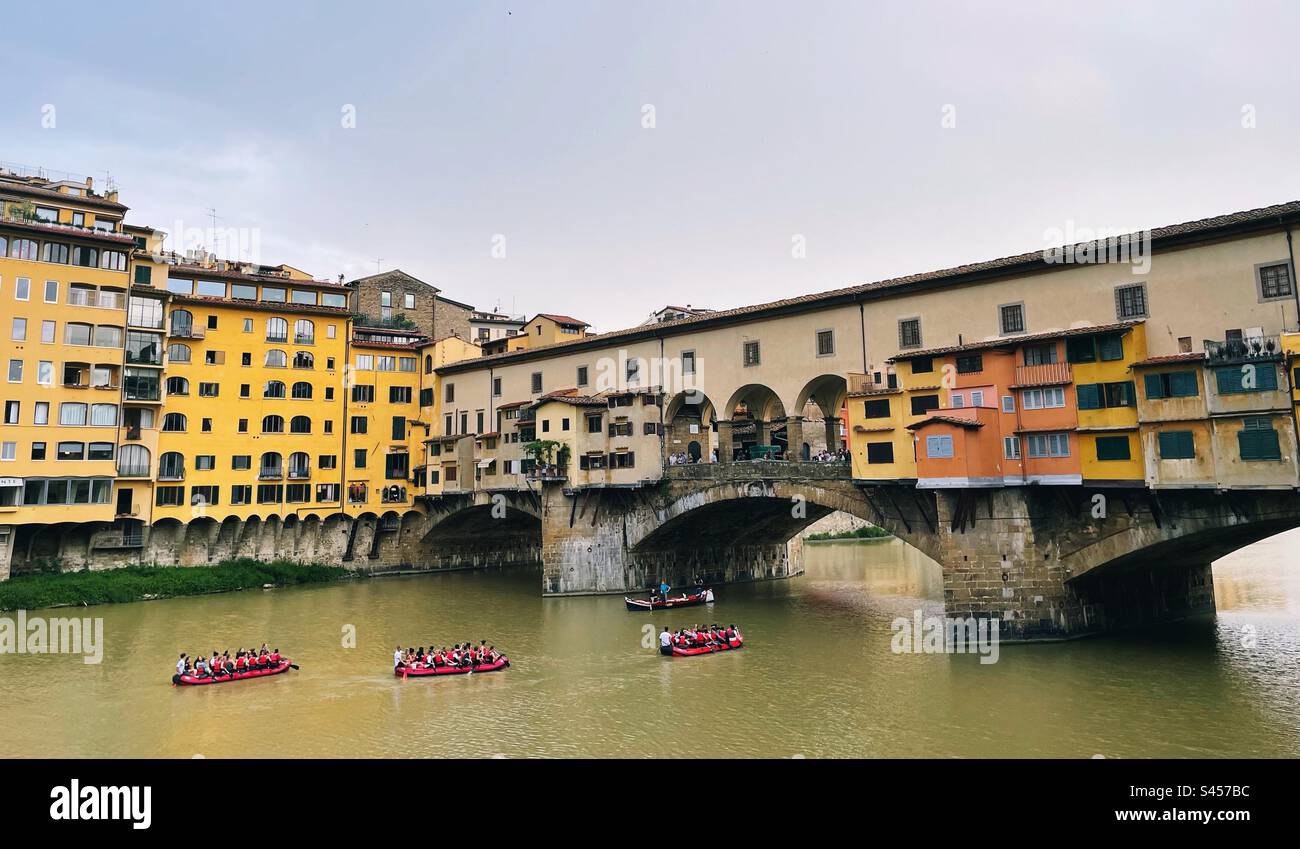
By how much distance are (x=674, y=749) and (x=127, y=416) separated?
45211mm

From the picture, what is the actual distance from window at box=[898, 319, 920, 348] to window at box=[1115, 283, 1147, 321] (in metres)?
8.17

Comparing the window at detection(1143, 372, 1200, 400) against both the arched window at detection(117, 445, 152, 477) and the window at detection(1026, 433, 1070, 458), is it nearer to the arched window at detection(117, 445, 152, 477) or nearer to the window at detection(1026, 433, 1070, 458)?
the window at detection(1026, 433, 1070, 458)

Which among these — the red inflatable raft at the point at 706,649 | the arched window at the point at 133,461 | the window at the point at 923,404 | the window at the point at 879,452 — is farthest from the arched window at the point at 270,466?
the window at the point at 923,404

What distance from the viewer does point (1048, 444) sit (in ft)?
98.9

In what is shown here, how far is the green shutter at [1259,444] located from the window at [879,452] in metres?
12.3

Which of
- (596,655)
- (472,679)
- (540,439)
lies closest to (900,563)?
(540,439)

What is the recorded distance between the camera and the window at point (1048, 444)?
29.8 m

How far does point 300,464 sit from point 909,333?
44.4 m

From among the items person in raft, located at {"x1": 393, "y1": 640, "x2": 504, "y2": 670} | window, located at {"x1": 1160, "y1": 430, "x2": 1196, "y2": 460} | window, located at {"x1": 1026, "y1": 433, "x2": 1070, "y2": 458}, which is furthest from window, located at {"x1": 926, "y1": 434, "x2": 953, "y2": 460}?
person in raft, located at {"x1": 393, "y1": 640, "x2": 504, "y2": 670}

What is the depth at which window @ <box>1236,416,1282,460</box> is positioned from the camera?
25.0 m

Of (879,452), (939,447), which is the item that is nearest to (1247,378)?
(939,447)

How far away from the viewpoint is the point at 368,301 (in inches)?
3036

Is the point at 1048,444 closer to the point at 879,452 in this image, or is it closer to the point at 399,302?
the point at 879,452

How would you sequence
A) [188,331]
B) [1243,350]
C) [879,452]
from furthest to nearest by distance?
[188,331], [879,452], [1243,350]
